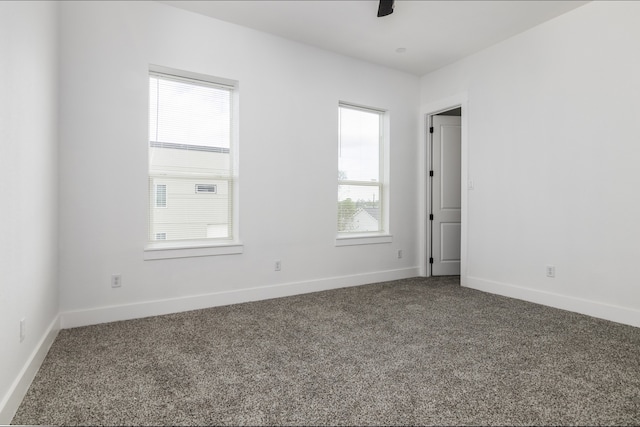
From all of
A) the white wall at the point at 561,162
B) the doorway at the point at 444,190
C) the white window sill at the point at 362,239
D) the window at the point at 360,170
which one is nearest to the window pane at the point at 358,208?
the window at the point at 360,170

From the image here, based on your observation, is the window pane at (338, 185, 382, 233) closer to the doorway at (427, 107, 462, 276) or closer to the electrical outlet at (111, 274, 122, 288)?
the doorway at (427, 107, 462, 276)

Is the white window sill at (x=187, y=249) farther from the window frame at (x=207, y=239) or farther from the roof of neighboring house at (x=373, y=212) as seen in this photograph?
the roof of neighboring house at (x=373, y=212)

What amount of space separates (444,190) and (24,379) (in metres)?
4.78

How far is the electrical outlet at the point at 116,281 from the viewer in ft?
10.2

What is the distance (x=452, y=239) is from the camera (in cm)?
518

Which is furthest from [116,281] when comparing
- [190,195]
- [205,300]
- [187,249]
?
[190,195]

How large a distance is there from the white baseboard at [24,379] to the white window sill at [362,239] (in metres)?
2.89

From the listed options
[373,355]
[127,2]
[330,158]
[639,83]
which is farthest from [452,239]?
[127,2]

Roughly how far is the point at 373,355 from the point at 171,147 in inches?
103

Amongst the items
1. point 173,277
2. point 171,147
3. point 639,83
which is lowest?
point 173,277

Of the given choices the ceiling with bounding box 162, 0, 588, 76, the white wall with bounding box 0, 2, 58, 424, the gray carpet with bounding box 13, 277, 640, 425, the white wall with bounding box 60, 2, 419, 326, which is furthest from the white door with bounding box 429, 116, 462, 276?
the white wall with bounding box 0, 2, 58, 424

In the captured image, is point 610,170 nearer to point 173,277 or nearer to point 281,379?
point 281,379

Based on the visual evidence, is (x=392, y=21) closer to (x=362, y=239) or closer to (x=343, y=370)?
(x=362, y=239)

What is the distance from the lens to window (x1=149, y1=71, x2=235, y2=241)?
338 centimetres
